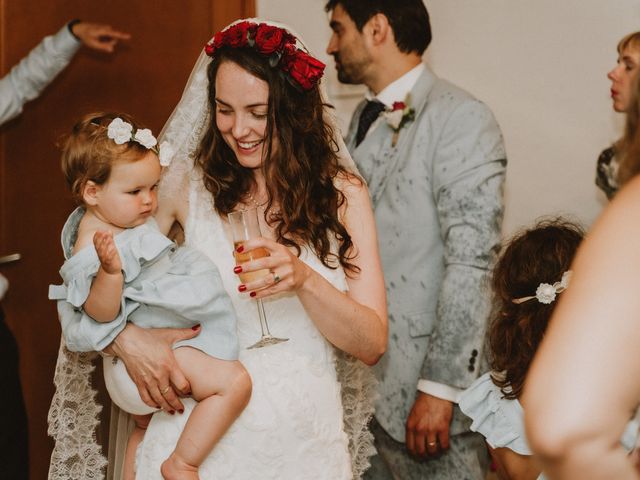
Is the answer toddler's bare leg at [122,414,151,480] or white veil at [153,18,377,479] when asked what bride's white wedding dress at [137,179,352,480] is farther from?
white veil at [153,18,377,479]

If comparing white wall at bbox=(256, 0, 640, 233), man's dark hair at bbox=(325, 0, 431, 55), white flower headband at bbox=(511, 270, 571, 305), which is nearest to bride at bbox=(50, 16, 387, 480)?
white flower headband at bbox=(511, 270, 571, 305)

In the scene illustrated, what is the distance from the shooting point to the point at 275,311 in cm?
218

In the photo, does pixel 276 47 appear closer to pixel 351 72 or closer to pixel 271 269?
pixel 271 269

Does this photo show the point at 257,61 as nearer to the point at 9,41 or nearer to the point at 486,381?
the point at 486,381

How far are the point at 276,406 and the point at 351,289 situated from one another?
362mm

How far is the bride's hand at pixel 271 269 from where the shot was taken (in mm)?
1786

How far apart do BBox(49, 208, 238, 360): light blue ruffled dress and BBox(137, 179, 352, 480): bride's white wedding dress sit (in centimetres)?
9

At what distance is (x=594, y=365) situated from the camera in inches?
38.2

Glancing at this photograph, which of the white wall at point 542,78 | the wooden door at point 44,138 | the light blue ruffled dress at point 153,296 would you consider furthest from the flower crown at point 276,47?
the white wall at point 542,78

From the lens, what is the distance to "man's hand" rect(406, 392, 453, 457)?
276 centimetres

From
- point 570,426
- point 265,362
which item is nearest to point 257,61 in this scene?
point 265,362

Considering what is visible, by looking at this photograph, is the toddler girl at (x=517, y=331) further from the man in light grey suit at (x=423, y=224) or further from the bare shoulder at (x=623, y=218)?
the bare shoulder at (x=623, y=218)

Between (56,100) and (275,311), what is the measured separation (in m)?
1.68

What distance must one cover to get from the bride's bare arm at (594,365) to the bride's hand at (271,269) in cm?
86
